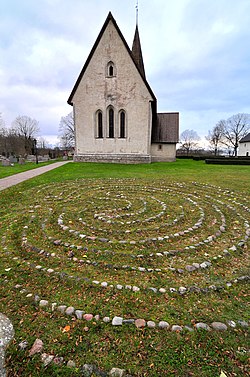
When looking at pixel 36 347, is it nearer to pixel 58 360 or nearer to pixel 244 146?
pixel 58 360

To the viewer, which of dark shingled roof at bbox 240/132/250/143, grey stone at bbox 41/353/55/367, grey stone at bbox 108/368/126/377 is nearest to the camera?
grey stone at bbox 108/368/126/377

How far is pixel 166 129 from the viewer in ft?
90.0

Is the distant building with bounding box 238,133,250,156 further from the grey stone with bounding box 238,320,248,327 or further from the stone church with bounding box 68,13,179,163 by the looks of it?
the grey stone with bounding box 238,320,248,327

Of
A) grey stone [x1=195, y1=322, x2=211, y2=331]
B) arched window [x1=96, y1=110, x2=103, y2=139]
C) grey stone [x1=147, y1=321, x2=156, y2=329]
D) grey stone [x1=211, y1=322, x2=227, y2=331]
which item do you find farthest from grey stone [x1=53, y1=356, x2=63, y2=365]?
arched window [x1=96, y1=110, x2=103, y2=139]

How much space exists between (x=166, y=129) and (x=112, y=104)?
8.52 meters

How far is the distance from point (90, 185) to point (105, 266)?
7.25 m

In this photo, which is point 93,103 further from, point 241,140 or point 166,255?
point 241,140

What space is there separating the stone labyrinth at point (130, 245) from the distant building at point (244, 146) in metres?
56.8

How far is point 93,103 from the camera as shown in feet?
75.2

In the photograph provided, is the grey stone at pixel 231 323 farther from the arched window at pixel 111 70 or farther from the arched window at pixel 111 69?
the arched window at pixel 111 70

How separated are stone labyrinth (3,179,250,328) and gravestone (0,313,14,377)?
46 cm

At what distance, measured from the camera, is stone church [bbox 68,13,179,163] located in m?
21.6

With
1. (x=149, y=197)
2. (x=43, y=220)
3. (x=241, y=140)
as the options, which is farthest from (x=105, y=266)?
(x=241, y=140)

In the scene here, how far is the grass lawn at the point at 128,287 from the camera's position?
2143mm
